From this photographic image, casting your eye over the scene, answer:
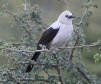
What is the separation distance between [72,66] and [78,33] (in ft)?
1.53

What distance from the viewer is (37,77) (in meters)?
5.27

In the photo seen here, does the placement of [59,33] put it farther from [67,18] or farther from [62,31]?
[67,18]

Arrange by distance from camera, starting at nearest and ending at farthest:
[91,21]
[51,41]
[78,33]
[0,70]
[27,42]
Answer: [0,70]
[78,33]
[27,42]
[51,41]
[91,21]

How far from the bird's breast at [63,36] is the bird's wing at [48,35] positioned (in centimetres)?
5

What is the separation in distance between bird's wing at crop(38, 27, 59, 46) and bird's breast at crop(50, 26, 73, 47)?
0.05 metres

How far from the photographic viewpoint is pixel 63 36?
609cm

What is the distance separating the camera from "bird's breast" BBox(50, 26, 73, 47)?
19.9 feet

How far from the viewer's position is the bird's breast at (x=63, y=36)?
6070 mm

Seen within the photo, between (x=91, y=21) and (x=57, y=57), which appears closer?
(x=57, y=57)

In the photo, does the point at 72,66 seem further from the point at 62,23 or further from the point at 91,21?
the point at 91,21

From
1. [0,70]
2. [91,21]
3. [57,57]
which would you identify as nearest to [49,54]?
[57,57]

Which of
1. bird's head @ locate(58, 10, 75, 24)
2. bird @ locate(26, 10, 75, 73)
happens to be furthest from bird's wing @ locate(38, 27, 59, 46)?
bird's head @ locate(58, 10, 75, 24)

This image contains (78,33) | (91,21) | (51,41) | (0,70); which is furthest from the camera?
(91,21)

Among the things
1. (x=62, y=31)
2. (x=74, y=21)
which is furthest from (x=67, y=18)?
(x=74, y=21)
